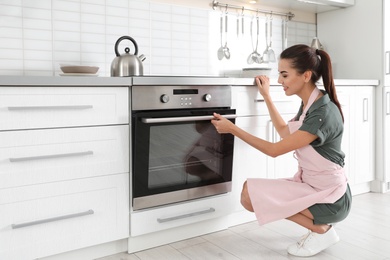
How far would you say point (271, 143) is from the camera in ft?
6.84

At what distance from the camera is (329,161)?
2.07 meters

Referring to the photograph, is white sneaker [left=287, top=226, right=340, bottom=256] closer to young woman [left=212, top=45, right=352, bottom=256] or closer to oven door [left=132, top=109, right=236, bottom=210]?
young woman [left=212, top=45, right=352, bottom=256]

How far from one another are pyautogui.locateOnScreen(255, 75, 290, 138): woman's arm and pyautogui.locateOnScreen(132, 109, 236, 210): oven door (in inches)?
9.8

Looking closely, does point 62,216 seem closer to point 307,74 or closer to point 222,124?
point 222,124

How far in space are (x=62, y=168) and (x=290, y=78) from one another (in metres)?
1.18

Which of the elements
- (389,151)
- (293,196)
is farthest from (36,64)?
(389,151)

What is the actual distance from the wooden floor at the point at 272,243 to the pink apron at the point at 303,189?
0.65 ft

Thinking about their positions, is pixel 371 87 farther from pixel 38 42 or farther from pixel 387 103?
pixel 38 42

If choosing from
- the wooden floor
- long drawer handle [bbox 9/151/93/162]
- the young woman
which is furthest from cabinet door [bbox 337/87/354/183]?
long drawer handle [bbox 9/151/93/162]

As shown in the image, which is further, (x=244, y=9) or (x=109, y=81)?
(x=244, y=9)

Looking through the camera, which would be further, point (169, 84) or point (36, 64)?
point (36, 64)

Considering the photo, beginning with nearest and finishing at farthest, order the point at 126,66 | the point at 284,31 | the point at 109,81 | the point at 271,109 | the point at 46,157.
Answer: the point at 46,157, the point at 109,81, the point at 126,66, the point at 271,109, the point at 284,31

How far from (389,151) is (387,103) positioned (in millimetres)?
390

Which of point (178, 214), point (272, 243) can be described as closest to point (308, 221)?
point (272, 243)
